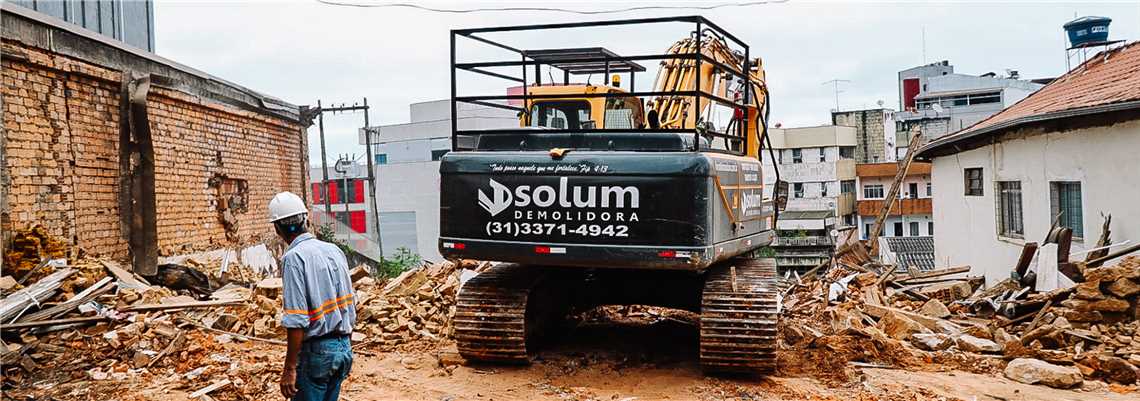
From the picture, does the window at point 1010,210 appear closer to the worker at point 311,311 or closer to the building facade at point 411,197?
the worker at point 311,311

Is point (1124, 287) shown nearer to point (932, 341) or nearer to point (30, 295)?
point (932, 341)

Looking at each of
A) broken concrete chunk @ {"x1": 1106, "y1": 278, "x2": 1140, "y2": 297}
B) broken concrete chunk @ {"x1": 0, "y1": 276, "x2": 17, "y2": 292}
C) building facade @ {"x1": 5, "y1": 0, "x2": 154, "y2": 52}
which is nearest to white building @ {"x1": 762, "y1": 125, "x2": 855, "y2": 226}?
building facade @ {"x1": 5, "y1": 0, "x2": 154, "y2": 52}

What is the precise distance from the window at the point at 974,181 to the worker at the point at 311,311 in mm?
13063

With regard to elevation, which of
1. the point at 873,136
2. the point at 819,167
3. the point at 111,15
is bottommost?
the point at 819,167

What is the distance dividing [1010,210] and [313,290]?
480 inches

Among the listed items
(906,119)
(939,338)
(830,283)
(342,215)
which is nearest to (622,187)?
(939,338)

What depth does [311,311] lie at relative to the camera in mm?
4711

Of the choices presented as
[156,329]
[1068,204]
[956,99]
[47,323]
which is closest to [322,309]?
[156,329]

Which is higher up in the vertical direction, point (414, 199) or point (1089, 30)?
point (1089, 30)

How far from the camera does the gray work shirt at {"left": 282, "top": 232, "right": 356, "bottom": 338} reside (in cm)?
466

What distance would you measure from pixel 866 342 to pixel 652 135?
324 cm

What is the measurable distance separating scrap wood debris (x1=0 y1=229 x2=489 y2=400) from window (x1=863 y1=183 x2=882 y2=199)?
36.0 meters

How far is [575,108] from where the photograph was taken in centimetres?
885

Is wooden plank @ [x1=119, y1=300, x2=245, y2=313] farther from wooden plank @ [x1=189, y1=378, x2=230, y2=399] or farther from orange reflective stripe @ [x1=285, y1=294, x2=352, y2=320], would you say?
Result: orange reflective stripe @ [x1=285, y1=294, x2=352, y2=320]
